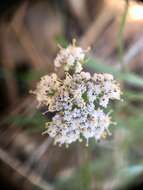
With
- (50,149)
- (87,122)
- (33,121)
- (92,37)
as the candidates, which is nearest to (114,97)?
(87,122)

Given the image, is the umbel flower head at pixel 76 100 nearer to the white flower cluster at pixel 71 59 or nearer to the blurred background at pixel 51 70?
the white flower cluster at pixel 71 59

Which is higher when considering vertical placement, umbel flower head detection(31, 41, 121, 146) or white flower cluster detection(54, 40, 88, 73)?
white flower cluster detection(54, 40, 88, 73)

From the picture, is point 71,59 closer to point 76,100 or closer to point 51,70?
point 76,100

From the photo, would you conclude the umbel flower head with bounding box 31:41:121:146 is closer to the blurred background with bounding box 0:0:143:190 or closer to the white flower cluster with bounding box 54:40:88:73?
the white flower cluster with bounding box 54:40:88:73

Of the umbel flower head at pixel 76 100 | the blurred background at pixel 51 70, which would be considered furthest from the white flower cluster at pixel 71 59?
the blurred background at pixel 51 70

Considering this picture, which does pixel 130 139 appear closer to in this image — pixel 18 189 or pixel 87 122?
pixel 18 189

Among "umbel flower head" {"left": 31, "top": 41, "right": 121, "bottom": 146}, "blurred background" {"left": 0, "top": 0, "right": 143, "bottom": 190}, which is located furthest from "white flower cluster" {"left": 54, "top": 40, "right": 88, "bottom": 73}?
"blurred background" {"left": 0, "top": 0, "right": 143, "bottom": 190}
